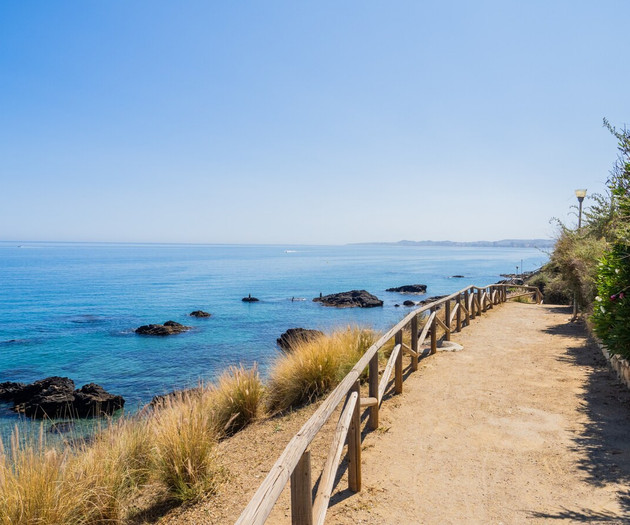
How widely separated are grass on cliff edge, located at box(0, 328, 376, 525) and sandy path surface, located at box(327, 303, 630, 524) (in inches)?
68.8

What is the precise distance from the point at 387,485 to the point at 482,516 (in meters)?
0.94

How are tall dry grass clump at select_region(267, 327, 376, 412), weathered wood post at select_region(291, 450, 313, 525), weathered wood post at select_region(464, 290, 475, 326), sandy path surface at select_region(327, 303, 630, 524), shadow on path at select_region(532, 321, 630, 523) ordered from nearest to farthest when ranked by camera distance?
1. weathered wood post at select_region(291, 450, 313, 525)
2. shadow on path at select_region(532, 321, 630, 523)
3. sandy path surface at select_region(327, 303, 630, 524)
4. tall dry grass clump at select_region(267, 327, 376, 412)
5. weathered wood post at select_region(464, 290, 475, 326)

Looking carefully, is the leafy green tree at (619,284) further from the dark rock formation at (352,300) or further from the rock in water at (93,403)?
the dark rock formation at (352,300)

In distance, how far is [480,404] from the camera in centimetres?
645

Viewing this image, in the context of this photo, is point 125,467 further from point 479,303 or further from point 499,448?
point 479,303

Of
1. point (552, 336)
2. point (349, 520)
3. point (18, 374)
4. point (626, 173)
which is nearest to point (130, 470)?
point (349, 520)

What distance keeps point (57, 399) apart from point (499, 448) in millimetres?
14943

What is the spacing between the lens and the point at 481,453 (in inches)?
191

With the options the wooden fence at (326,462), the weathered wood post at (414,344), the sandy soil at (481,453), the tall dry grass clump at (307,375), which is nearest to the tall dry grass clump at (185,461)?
the sandy soil at (481,453)

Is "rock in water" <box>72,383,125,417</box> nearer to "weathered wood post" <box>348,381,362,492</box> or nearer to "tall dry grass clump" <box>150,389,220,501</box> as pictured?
"tall dry grass clump" <box>150,389,220,501</box>

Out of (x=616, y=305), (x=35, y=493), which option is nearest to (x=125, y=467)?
(x=35, y=493)

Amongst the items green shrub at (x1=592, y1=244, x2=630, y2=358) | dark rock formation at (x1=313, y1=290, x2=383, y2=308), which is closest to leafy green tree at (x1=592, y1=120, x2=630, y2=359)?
green shrub at (x1=592, y1=244, x2=630, y2=358)

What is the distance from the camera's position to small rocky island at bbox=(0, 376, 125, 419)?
562 inches

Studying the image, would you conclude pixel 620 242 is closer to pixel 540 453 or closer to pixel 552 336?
pixel 540 453
